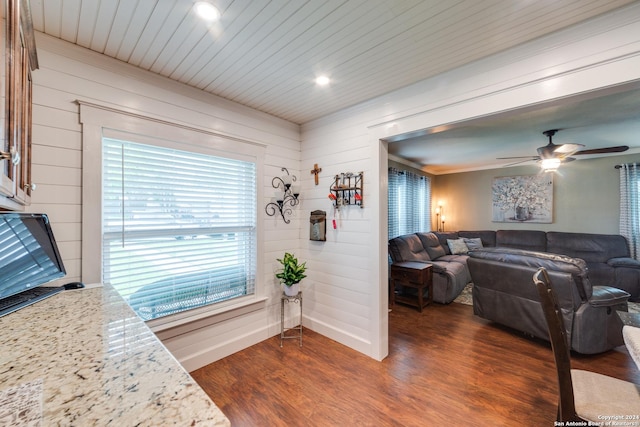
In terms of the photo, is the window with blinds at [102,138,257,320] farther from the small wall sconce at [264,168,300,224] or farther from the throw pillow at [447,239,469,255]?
the throw pillow at [447,239,469,255]

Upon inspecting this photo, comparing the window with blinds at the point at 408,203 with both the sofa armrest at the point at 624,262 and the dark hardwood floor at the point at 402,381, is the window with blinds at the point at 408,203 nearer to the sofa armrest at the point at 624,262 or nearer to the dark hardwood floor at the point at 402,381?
the dark hardwood floor at the point at 402,381

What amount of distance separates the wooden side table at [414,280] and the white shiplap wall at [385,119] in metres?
1.45

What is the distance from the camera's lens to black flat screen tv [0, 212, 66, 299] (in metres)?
1.18

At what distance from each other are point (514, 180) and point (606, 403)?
5.63 meters

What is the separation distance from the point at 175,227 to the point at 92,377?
71.4 inches

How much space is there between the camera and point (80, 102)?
1808 mm

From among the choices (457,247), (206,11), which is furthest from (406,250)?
(206,11)

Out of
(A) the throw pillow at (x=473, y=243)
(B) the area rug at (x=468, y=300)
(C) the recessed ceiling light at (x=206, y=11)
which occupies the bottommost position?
(B) the area rug at (x=468, y=300)

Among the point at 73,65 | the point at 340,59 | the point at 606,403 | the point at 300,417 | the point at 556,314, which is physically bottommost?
the point at 300,417

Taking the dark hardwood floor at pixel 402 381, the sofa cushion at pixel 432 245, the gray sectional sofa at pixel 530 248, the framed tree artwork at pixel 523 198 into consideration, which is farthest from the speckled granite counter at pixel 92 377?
the framed tree artwork at pixel 523 198

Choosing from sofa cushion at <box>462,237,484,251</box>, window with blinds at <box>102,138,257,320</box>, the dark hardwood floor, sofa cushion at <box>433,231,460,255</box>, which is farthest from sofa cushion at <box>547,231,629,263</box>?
window with blinds at <box>102,138,257,320</box>

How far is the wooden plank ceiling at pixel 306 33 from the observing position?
1438 mm

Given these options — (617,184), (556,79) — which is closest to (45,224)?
(556,79)

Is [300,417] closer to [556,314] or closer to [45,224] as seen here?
[556,314]
